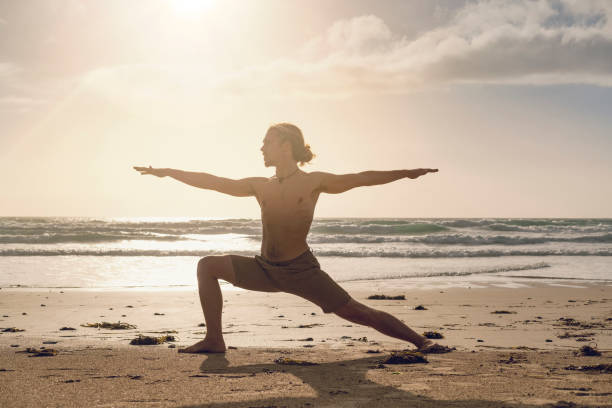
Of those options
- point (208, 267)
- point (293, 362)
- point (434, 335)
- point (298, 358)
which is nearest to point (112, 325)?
point (208, 267)

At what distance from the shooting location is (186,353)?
509 centimetres

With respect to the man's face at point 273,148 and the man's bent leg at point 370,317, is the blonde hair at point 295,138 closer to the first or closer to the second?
the man's face at point 273,148

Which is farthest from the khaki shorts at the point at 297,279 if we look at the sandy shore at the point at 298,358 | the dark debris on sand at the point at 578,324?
the dark debris on sand at the point at 578,324

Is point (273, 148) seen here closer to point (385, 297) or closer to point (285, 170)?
point (285, 170)

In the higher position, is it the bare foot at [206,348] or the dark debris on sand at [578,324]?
the bare foot at [206,348]

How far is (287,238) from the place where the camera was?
4965 mm

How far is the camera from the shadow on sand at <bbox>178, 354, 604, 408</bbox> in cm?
331

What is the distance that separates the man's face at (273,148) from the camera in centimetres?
507

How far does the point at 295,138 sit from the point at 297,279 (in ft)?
3.80

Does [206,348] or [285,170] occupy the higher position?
[285,170]

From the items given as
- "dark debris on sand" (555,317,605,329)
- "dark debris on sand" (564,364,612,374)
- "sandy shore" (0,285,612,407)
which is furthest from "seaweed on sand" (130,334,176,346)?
"dark debris on sand" (555,317,605,329)

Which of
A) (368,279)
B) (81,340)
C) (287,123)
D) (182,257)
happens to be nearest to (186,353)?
(81,340)

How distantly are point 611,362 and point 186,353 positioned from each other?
10.8ft

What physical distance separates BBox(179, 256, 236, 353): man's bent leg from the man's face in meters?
0.90
